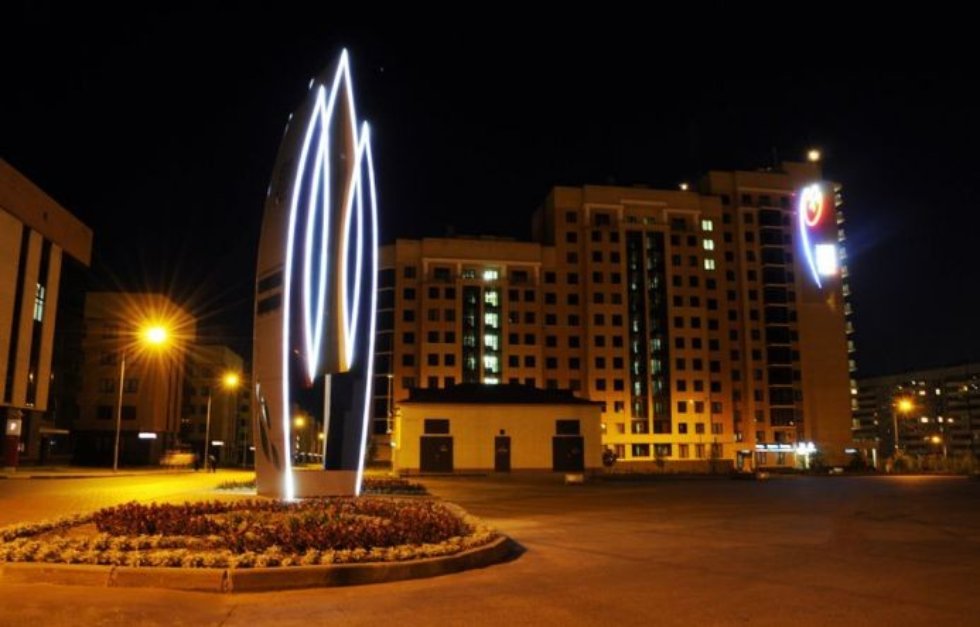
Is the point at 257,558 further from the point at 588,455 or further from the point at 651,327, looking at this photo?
the point at 651,327

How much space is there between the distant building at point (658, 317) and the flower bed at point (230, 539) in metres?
91.7

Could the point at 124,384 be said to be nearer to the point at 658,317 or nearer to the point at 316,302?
the point at 658,317

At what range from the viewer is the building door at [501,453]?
6044cm

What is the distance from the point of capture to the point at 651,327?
114 m

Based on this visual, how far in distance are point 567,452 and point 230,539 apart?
50610 millimetres

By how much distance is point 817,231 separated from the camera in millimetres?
111562

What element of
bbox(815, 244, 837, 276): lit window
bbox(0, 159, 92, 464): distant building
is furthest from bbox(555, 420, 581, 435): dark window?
bbox(815, 244, 837, 276): lit window

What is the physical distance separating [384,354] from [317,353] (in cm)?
8593

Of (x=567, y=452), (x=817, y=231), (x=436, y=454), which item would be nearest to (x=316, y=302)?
(x=436, y=454)

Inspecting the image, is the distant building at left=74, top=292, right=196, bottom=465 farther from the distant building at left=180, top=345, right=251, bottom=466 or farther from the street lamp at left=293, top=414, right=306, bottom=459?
the distant building at left=180, top=345, right=251, bottom=466

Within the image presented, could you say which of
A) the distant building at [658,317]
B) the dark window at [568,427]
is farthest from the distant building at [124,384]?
the dark window at [568,427]

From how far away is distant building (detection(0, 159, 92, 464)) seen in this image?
5931 centimetres

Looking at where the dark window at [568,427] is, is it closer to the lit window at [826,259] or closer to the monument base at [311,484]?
the monument base at [311,484]

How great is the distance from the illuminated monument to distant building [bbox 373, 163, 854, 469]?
81197 mm
